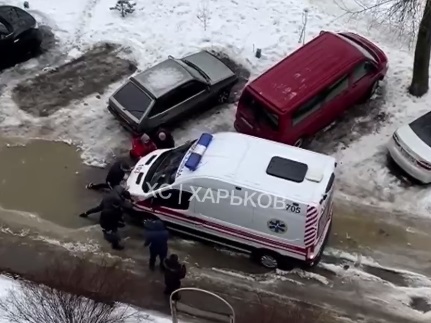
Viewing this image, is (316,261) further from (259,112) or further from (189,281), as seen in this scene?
(259,112)

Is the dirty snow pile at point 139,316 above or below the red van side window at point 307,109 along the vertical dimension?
below

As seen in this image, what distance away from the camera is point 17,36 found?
60.0ft

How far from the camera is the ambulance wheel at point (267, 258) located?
46.7ft

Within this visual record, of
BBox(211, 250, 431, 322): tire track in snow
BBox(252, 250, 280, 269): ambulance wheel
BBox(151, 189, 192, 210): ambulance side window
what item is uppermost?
BBox(151, 189, 192, 210): ambulance side window

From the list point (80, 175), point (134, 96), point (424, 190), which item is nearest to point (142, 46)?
point (134, 96)

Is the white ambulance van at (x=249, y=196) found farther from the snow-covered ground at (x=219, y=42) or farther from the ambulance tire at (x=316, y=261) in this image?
the snow-covered ground at (x=219, y=42)

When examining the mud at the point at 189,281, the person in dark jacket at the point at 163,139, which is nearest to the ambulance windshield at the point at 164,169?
the person in dark jacket at the point at 163,139

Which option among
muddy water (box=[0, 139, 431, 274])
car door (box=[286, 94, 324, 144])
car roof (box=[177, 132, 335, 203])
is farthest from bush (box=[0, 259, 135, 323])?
car door (box=[286, 94, 324, 144])

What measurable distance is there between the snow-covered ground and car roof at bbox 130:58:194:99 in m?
1.07

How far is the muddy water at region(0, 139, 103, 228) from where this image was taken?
619 inches

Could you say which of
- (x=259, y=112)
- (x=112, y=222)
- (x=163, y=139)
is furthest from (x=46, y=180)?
(x=259, y=112)

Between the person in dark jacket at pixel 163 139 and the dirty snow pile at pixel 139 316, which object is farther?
the person in dark jacket at pixel 163 139

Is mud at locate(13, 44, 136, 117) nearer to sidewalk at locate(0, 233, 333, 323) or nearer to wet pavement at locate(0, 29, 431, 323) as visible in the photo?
wet pavement at locate(0, 29, 431, 323)

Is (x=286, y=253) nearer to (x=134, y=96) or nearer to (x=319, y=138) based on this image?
(x=319, y=138)
